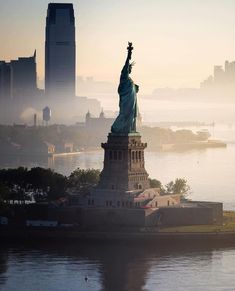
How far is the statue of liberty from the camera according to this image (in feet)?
179

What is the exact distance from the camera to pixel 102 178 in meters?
54.4

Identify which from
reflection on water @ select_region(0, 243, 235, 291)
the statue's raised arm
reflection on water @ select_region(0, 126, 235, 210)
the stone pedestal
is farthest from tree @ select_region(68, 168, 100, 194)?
reflection on water @ select_region(0, 243, 235, 291)

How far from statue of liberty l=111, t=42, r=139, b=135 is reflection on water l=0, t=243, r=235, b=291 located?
284 inches

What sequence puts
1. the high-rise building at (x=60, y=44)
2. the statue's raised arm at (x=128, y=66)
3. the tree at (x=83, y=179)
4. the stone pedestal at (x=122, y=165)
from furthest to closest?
the high-rise building at (x=60, y=44), the tree at (x=83, y=179), the statue's raised arm at (x=128, y=66), the stone pedestal at (x=122, y=165)

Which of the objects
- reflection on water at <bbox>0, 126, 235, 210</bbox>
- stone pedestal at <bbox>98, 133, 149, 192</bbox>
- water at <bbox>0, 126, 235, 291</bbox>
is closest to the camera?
water at <bbox>0, 126, 235, 291</bbox>

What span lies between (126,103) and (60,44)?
446 ft

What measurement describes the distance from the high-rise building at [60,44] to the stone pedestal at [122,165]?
433ft

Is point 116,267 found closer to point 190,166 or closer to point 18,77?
point 190,166

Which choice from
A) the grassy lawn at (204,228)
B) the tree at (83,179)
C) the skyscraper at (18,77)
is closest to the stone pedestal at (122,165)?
the grassy lawn at (204,228)

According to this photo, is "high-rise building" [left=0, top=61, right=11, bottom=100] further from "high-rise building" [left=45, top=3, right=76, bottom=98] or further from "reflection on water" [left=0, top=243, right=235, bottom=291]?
"reflection on water" [left=0, top=243, right=235, bottom=291]

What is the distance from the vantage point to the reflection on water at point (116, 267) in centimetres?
4166

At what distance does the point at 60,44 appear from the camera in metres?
189

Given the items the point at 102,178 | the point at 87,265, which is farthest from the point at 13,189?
the point at 87,265

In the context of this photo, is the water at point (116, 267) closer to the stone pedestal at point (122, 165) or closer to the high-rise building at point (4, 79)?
the stone pedestal at point (122, 165)
